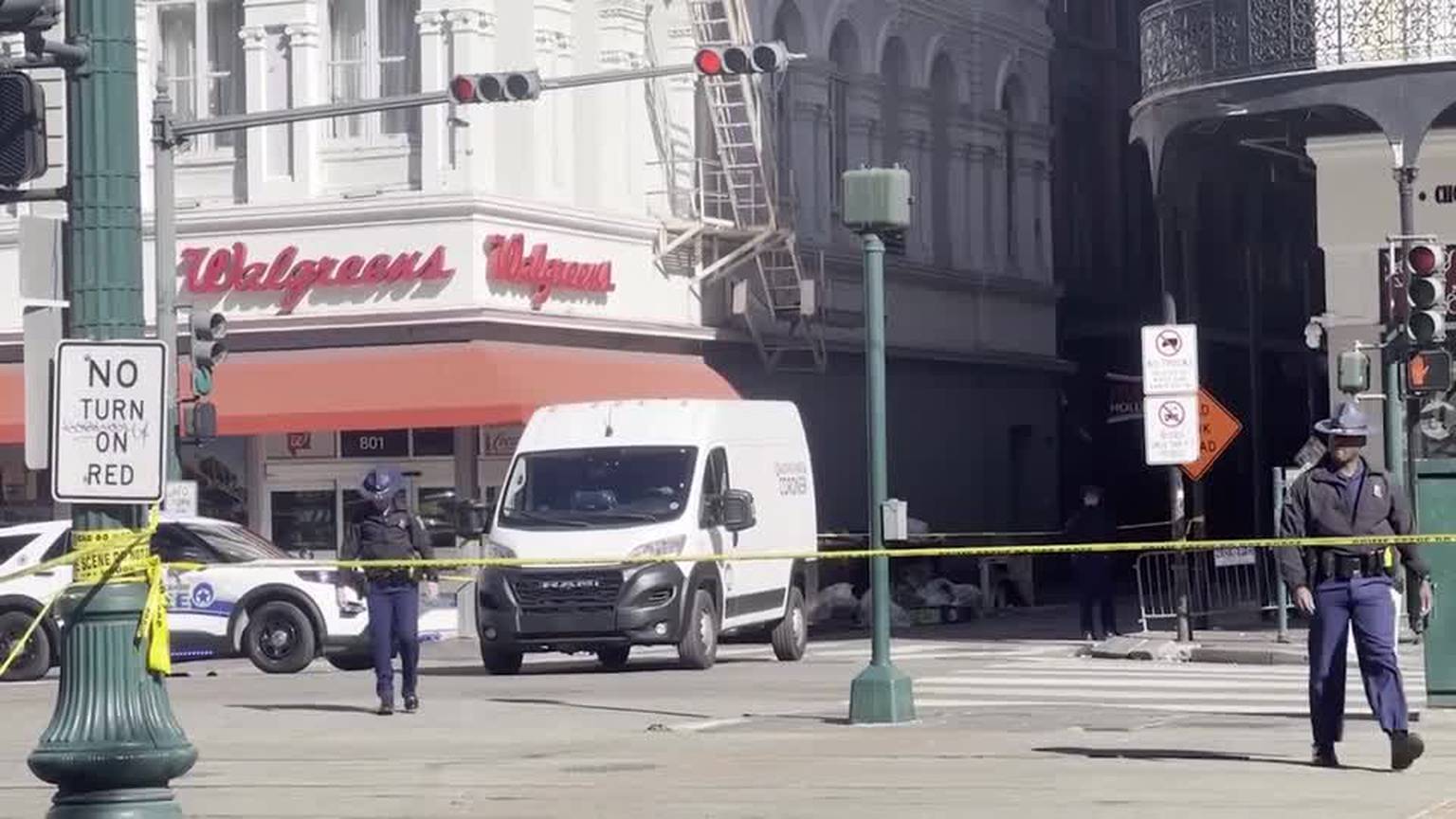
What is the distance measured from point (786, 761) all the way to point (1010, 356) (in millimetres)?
38245

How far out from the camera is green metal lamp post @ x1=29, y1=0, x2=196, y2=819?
1093 cm

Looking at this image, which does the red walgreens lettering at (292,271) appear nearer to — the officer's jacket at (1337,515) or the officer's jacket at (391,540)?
the officer's jacket at (391,540)

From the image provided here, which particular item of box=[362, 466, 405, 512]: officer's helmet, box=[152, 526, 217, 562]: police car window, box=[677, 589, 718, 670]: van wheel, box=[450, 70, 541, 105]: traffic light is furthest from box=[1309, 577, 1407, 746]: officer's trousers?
box=[450, 70, 541, 105]: traffic light

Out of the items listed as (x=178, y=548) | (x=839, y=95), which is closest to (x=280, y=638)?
(x=178, y=548)

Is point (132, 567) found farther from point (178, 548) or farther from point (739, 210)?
point (739, 210)

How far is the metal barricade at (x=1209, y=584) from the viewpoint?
A: 34.7 meters

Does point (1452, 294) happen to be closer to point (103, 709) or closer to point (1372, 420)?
point (1372, 420)

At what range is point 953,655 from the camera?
2864 centimetres

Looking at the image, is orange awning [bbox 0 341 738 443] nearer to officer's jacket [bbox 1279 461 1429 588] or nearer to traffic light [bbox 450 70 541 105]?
traffic light [bbox 450 70 541 105]

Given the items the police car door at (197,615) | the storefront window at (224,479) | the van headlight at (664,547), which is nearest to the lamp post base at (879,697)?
the van headlight at (664,547)

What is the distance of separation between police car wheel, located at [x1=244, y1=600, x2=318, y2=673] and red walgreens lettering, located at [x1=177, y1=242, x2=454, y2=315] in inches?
449

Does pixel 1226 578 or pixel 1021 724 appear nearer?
pixel 1021 724

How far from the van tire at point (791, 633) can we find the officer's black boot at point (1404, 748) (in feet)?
45.7

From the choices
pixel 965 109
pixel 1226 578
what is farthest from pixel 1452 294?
pixel 965 109
